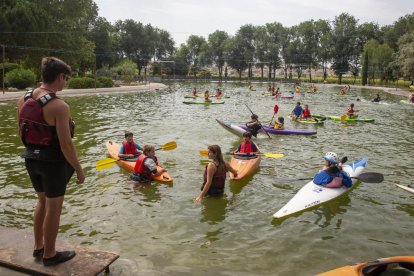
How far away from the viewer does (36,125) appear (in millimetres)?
4016

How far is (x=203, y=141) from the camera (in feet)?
55.0

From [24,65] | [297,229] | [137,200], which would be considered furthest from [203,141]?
[24,65]

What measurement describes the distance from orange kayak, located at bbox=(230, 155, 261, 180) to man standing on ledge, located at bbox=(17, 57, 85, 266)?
655cm

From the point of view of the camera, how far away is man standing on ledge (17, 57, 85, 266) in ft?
13.1

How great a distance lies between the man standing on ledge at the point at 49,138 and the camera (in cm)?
398

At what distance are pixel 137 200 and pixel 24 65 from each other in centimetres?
4639

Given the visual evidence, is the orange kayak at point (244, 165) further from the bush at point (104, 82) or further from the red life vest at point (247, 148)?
the bush at point (104, 82)

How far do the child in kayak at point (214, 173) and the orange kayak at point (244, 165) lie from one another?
65.9 inches

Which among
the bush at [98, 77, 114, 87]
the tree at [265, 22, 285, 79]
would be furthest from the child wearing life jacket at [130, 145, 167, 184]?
the tree at [265, 22, 285, 79]

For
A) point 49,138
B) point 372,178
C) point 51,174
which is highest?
point 49,138

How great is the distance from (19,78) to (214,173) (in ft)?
118

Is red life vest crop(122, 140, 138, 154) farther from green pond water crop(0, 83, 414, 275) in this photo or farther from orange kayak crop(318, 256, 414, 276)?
orange kayak crop(318, 256, 414, 276)

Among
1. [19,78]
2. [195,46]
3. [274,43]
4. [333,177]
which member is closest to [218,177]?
[333,177]

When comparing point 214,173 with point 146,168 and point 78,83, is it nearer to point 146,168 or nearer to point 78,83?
point 146,168
